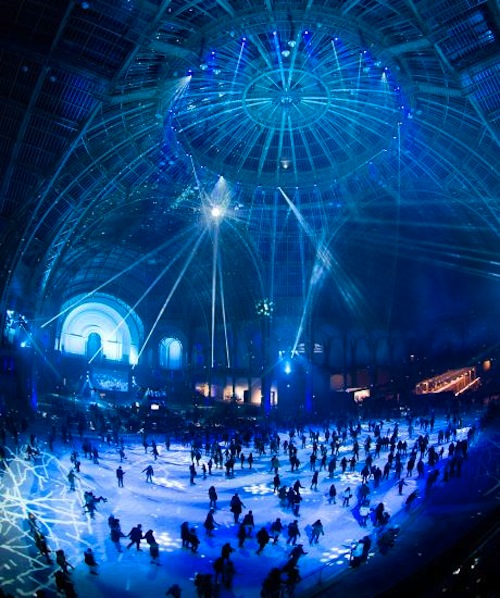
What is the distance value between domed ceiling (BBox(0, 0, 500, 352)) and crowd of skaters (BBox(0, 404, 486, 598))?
1522cm

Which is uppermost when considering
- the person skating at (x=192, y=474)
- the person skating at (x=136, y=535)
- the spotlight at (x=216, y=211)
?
the spotlight at (x=216, y=211)

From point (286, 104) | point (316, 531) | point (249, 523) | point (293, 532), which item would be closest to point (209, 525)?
point (249, 523)

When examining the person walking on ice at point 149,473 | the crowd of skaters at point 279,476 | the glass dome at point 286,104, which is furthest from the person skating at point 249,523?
the glass dome at point 286,104

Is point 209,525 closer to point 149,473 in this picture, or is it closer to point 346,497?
point 346,497

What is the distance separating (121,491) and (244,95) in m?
25.2

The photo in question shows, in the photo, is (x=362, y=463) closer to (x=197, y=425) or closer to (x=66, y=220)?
(x=197, y=425)

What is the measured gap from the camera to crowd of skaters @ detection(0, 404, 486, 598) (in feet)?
47.0

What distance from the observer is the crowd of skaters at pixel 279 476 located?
14.3 metres

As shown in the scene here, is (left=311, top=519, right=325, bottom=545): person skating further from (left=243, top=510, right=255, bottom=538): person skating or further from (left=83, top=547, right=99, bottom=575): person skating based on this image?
(left=83, top=547, right=99, bottom=575): person skating

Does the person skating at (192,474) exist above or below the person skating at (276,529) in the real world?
above

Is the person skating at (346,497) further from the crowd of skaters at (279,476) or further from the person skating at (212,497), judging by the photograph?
the person skating at (212,497)

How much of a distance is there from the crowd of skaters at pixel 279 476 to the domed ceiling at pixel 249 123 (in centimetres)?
1522

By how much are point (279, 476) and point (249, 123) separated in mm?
26056

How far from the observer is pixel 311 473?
2512 cm
